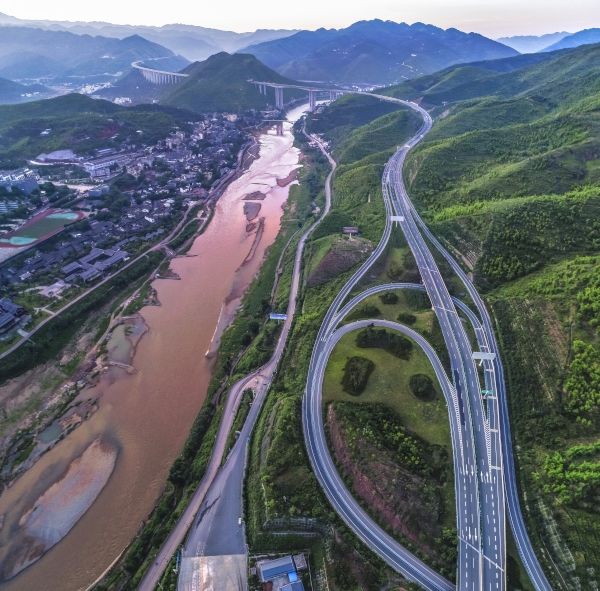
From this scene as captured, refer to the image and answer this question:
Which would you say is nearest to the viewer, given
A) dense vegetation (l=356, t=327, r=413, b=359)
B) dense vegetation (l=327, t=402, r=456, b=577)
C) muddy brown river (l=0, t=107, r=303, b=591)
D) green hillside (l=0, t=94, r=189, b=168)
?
dense vegetation (l=327, t=402, r=456, b=577)

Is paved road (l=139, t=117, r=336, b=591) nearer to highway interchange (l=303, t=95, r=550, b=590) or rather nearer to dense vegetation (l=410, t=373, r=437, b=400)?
highway interchange (l=303, t=95, r=550, b=590)

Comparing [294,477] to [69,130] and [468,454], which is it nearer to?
[468,454]

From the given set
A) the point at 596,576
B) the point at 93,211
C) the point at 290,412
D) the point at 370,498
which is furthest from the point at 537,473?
the point at 93,211

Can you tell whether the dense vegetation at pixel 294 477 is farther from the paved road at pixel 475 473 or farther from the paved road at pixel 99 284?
the paved road at pixel 99 284

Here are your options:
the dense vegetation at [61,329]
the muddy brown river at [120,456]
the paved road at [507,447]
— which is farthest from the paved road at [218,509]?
the dense vegetation at [61,329]

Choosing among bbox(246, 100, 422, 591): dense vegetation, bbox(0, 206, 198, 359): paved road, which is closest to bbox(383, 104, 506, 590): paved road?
bbox(246, 100, 422, 591): dense vegetation

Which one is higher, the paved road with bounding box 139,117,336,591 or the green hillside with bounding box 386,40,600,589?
the green hillside with bounding box 386,40,600,589

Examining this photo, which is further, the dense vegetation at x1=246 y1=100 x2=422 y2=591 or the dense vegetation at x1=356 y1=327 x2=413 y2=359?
the dense vegetation at x1=356 y1=327 x2=413 y2=359
